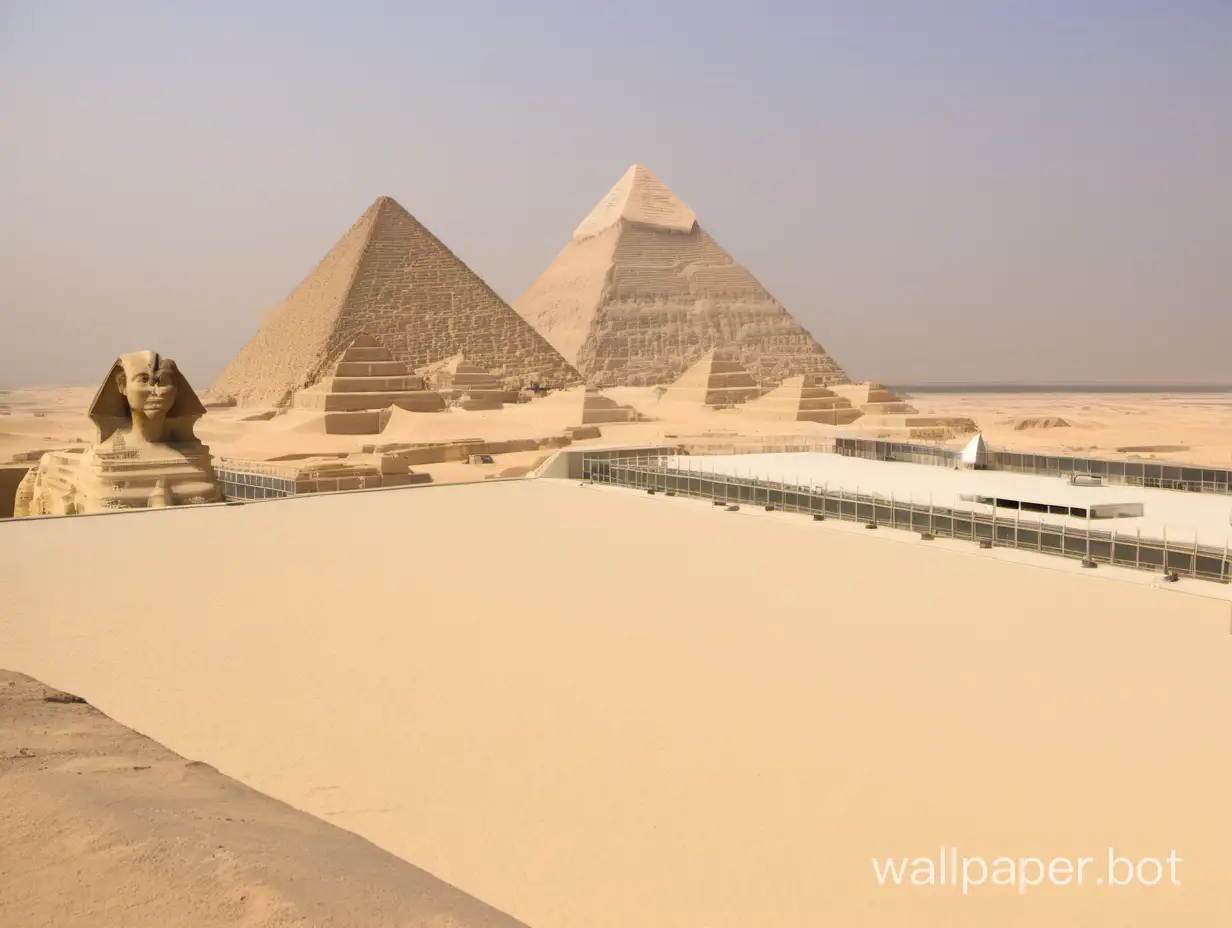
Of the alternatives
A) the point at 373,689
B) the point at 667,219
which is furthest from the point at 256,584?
the point at 667,219

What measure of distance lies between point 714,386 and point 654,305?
4867 cm

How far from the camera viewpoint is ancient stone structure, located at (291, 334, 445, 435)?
1256 inches

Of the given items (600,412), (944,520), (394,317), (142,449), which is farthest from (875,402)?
(142,449)

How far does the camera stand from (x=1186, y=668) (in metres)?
6.40

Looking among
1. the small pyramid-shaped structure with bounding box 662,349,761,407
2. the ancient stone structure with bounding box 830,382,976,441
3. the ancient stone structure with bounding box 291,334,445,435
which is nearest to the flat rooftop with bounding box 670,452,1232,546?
the ancient stone structure with bounding box 830,382,976,441

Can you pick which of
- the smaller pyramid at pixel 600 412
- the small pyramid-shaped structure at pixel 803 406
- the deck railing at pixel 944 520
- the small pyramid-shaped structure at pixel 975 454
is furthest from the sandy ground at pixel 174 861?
the small pyramid-shaped structure at pixel 803 406

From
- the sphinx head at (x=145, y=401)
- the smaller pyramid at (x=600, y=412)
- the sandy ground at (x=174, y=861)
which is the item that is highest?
the sphinx head at (x=145, y=401)

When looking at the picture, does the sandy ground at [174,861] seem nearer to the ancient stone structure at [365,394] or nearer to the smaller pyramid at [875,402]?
the ancient stone structure at [365,394]

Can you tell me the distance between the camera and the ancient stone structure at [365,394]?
31.9 m

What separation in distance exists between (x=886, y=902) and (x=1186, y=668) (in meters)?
3.46

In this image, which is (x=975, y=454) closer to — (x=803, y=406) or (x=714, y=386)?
(x=803, y=406)

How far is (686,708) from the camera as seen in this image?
5.82 metres

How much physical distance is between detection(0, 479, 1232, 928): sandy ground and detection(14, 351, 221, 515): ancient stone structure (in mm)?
2701

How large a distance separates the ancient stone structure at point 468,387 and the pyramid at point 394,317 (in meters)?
12.3
